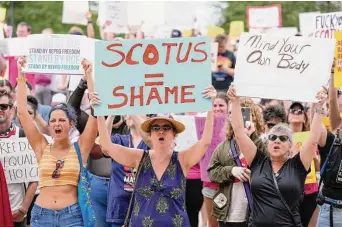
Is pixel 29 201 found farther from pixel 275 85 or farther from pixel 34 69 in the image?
pixel 275 85

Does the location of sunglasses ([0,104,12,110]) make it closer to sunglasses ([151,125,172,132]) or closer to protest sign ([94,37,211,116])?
protest sign ([94,37,211,116])

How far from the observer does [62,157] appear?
898 centimetres

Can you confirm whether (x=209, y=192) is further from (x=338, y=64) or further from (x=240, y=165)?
(x=338, y=64)

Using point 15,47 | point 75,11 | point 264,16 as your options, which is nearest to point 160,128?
point 15,47

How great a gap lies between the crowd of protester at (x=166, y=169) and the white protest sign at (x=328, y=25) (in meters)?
0.95

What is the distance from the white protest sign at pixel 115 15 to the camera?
1775cm

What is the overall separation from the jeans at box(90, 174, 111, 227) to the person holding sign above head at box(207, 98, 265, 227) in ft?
4.08

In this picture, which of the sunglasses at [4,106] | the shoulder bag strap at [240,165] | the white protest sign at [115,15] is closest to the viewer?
the sunglasses at [4,106]

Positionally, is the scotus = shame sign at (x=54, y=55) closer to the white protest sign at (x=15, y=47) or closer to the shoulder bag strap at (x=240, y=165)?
the shoulder bag strap at (x=240, y=165)

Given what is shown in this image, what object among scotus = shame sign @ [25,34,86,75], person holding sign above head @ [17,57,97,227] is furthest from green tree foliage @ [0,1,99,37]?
person holding sign above head @ [17,57,97,227]

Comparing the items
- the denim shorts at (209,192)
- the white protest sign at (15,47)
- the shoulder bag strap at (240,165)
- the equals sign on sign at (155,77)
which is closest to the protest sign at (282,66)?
the equals sign on sign at (155,77)

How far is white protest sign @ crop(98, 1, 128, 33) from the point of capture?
17.8 meters

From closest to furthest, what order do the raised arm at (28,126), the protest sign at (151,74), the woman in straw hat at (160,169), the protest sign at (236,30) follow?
the woman in straw hat at (160,169) < the protest sign at (151,74) < the raised arm at (28,126) < the protest sign at (236,30)

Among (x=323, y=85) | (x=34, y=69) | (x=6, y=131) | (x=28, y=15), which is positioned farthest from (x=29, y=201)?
(x=28, y=15)
